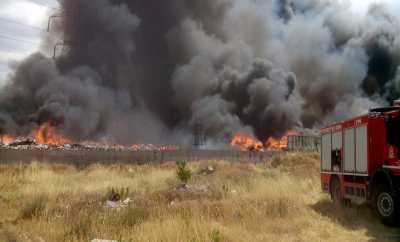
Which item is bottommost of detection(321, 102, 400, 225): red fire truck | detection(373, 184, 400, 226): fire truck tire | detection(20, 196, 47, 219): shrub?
detection(20, 196, 47, 219): shrub

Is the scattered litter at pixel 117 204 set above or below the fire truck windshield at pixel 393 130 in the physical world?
below

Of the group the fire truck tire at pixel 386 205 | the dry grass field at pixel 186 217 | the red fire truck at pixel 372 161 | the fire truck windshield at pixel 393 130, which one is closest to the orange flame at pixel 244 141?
the dry grass field at pixel 186 217

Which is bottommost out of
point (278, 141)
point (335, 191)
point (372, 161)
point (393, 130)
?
point (335, 191)

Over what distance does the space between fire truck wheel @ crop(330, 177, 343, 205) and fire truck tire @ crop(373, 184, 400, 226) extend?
108 inches

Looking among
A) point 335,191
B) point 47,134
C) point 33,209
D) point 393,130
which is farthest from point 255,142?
point 33,209

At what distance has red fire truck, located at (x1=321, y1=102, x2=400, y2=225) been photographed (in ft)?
38.5

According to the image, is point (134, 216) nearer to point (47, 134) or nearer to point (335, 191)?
point (335, 191)

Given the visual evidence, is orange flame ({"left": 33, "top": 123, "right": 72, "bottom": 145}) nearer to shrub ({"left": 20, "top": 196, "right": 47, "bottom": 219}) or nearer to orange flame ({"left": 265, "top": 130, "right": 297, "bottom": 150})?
orange flame ({"left": 265, "top": 130, "right": 297, "bottom": 150})

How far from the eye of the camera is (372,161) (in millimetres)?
12656

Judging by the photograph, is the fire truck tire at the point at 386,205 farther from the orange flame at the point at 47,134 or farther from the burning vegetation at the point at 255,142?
the orange flame at the point at 47,134

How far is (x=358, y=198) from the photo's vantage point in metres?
13.6

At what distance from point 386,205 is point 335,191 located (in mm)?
3793

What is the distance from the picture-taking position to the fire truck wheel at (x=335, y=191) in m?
15.3

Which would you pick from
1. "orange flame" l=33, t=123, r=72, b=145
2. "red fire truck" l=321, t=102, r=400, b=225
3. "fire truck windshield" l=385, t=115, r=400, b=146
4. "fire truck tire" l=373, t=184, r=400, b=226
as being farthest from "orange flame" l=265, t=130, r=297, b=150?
"fire truck windshield" l=385, t=115, r=400, b=146
